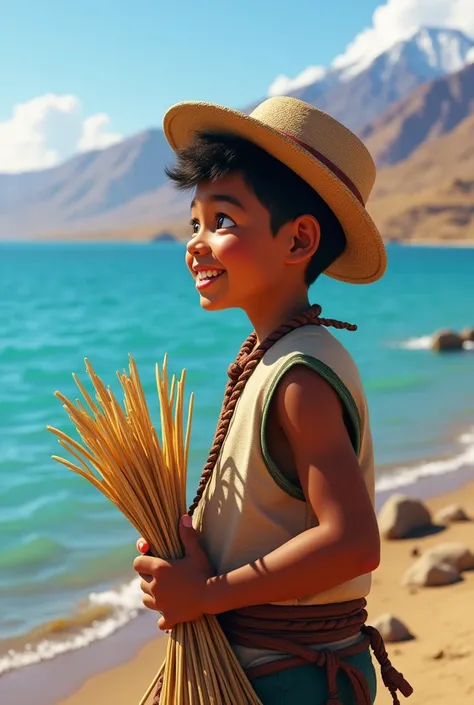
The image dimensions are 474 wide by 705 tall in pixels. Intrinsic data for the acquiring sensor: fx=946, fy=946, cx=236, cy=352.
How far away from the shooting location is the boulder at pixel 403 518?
22.0 feet

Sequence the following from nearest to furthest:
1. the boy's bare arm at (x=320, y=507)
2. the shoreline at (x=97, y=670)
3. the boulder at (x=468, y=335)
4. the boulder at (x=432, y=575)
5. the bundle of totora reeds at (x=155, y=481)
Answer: the boy's bare arm at (x=320, y=507) < the bundle of totora reeds at (x=155, y=481) < the shoreline at (x=97, y=670) < the boulder at (x=432, y=575) < the boulder at (x=468, y=335)

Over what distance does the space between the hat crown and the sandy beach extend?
2.68 m

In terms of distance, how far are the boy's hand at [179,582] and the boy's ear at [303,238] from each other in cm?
49

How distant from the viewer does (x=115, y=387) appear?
555 inches

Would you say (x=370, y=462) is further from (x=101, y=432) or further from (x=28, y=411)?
(x=28, y=411)

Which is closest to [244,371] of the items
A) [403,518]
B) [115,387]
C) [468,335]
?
[403,518]

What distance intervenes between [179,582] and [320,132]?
772 millimetres

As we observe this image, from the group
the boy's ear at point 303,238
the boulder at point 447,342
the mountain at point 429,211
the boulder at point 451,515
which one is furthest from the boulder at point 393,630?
the mountain at point 429,211

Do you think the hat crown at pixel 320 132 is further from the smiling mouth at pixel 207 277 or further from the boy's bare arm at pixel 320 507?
the boy's bare arm at pixel 320 507

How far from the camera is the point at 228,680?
4.87ft

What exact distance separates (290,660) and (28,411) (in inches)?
486

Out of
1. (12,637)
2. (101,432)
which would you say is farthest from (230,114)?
(12,637)

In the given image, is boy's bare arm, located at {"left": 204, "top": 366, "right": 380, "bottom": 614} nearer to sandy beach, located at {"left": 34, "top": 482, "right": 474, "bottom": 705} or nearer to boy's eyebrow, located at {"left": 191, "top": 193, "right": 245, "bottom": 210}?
boy's eyebrow, located at {"left": 191, "top": 193, "right": 245, "bottom": 210}

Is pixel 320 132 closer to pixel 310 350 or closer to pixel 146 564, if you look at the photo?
pixel 310 350
